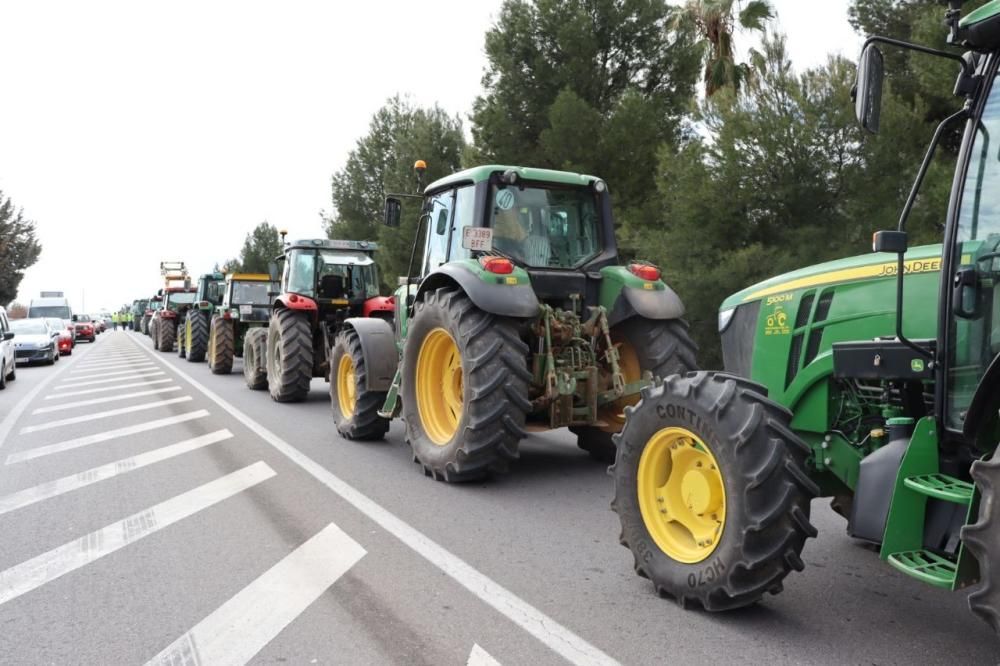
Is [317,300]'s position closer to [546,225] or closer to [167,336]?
[546,225]

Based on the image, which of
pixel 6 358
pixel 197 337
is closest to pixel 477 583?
pixel 6 358

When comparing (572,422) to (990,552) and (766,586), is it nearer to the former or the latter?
(766,586)

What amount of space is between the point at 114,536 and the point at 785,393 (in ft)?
13.8

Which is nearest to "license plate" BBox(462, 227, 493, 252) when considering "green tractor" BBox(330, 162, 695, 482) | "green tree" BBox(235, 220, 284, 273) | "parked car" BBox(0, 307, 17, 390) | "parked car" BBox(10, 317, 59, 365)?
"green tractor" BBox(330, 162, 695, 482)

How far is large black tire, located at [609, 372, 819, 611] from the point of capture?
353cm

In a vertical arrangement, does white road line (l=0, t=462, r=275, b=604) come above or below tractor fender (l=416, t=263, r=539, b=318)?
below

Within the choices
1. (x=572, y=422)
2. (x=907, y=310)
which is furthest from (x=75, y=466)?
(x=907, y=310)

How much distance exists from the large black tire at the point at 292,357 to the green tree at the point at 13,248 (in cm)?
4094

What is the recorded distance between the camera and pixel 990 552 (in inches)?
109

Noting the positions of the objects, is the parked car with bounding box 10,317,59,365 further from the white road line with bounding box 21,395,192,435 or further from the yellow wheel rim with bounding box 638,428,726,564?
the yellow wheel rim with bounding box 638,428,726,564

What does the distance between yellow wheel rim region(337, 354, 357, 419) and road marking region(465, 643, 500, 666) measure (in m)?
5.75

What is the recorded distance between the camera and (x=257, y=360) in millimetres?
14336

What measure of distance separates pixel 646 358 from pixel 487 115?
626 inches

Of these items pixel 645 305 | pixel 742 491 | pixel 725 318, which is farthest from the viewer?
pixel 645 305
